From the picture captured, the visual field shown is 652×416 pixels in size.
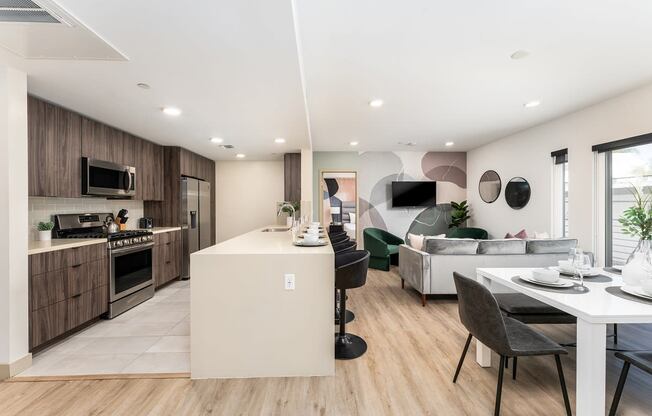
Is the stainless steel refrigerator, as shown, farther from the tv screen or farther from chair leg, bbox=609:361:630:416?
chair leg, bbox=609:361:630:416

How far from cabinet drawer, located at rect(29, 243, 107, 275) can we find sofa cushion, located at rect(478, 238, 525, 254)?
4447 millimetres

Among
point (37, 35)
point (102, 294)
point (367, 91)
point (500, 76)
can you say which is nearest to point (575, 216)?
point (500, 76)

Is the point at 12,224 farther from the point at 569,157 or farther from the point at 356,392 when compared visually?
the point at 569,157

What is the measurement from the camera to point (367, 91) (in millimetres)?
3064

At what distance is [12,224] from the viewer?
2.10 metres

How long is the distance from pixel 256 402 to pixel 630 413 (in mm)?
2284

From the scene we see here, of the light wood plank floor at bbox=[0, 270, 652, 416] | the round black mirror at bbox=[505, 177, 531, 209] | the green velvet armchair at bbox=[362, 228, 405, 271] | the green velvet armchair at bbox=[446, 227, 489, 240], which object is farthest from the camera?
the green velvet armchair at bbox=[446, 227, 489, 240]

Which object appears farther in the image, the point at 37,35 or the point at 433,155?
the point at 433,155

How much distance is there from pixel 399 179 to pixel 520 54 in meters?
4.18

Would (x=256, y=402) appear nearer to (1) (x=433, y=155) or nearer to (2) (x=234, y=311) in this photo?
(2) (x=234, y=311)

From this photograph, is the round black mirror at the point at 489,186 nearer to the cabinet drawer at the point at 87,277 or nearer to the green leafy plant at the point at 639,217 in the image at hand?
the green leafy plant at the point at 639,217

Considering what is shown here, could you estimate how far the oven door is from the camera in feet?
10.5

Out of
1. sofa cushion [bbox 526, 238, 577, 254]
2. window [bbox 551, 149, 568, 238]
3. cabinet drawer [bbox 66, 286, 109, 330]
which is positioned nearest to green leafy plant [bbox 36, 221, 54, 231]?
cabinet drawer [bbox 66, 286, 109, 330]

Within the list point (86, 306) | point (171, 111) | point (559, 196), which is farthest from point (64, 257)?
point (559, 196)
